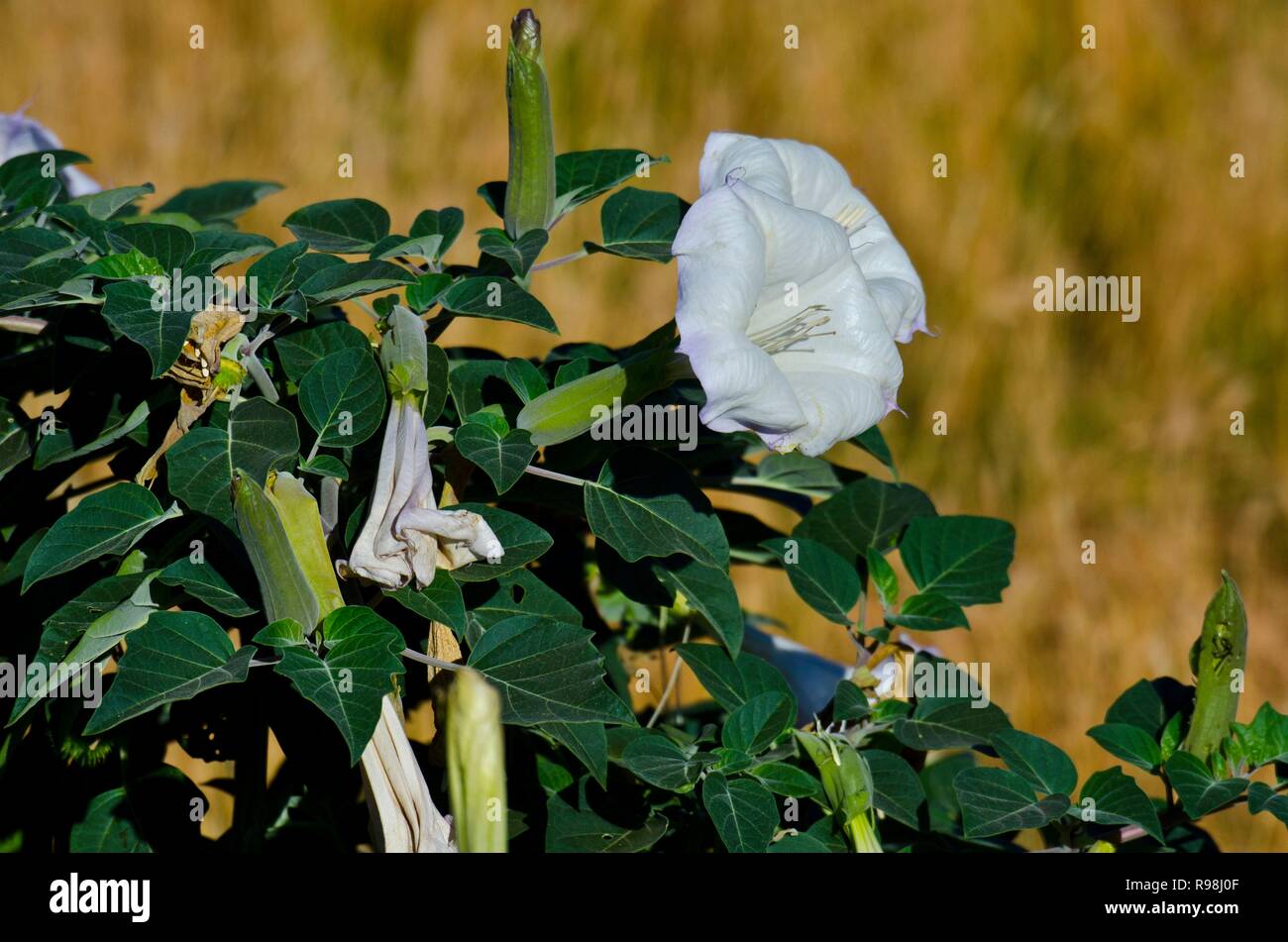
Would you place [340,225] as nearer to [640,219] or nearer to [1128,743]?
[640,219]

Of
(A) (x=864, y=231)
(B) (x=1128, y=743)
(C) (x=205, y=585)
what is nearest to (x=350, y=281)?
(C) (x=205, y=585)

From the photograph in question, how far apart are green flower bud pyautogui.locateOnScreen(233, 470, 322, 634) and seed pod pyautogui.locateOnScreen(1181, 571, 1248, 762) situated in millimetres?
483

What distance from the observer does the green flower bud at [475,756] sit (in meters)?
0.47

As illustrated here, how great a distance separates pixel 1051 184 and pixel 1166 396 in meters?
0.43

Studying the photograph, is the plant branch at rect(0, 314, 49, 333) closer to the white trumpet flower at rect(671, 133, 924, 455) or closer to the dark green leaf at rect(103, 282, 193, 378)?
the dark green leaf at rect(103, 282, 193, 378)

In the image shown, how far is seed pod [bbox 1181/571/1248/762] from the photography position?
79 cm

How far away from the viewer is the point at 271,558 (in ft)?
1.99

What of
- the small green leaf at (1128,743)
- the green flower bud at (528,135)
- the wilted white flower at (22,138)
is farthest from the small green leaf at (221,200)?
the small green leaf at (1128,743)

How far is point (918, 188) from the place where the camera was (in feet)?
7.61

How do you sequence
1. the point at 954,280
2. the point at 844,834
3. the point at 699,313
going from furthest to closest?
the point at 954,280, the point at 844,834, the point at 699,313

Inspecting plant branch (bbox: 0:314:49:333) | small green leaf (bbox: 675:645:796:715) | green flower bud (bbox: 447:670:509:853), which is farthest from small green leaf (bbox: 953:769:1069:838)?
plant branch (bbox: 0:314:49:333)

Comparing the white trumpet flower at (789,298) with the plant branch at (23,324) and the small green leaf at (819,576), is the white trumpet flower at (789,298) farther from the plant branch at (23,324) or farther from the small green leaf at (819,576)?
the plant branch at (23,324)
